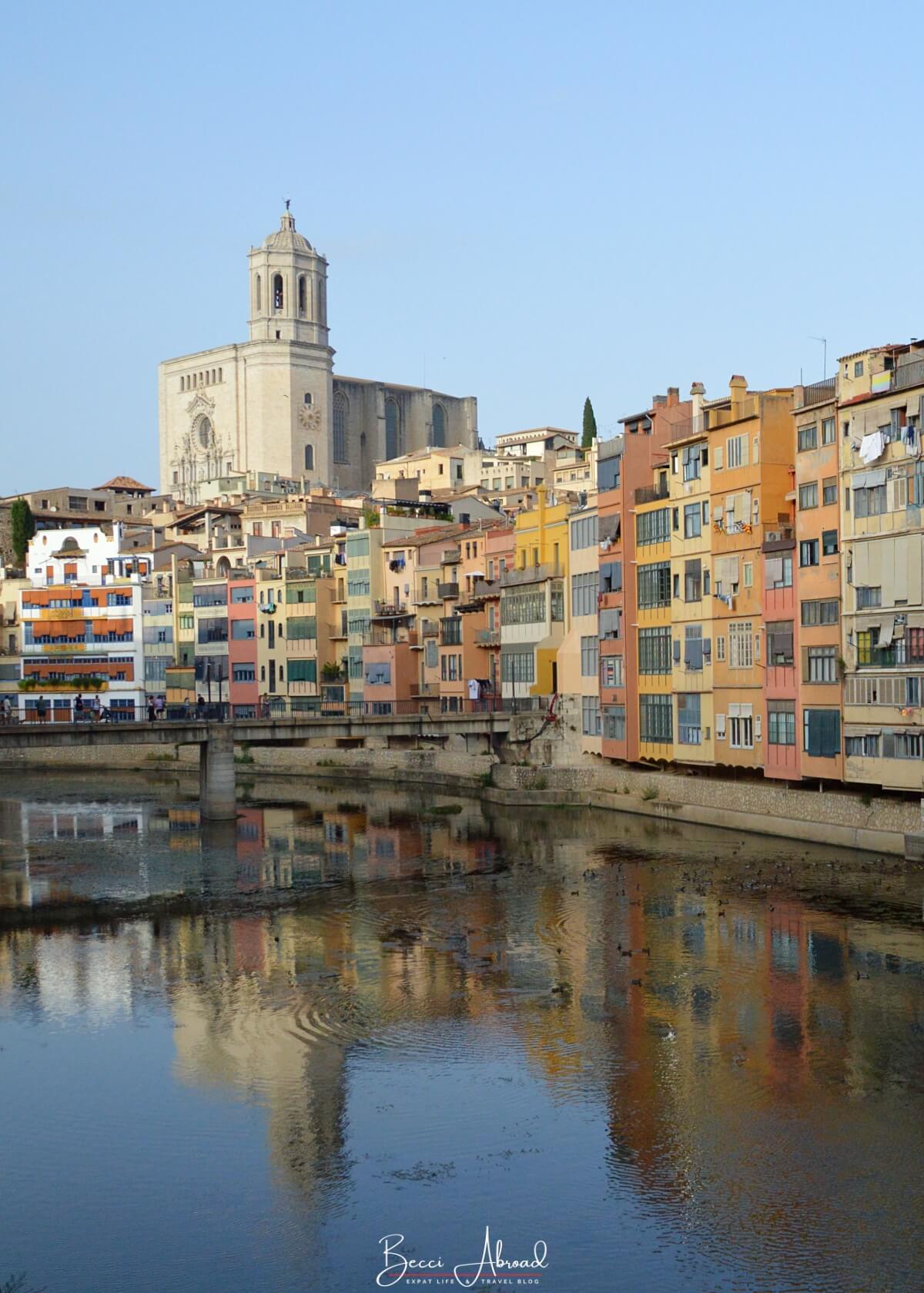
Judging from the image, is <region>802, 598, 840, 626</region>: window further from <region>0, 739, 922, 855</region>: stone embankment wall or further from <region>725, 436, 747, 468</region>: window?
<region>725, 436, 747, 468</region>: window

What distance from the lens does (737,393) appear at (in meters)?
51.2

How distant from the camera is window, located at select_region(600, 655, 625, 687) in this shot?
5847cm

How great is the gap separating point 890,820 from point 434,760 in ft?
102

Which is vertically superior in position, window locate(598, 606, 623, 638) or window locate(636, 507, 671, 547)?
window locate(636, 507, 671, 547)

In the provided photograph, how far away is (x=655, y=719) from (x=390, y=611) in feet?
90.0

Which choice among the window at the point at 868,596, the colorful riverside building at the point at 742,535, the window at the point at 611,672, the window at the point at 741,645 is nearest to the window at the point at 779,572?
the colorful riverside building at the point at 742,535

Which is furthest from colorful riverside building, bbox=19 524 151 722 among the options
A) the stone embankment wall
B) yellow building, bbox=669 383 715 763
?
yellow building, bbox=669 383 715 763

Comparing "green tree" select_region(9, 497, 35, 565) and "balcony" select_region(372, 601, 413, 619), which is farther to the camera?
"green tree" select_region(9, 497, 35, 565)

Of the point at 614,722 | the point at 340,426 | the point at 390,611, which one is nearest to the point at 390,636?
the point at 390,611

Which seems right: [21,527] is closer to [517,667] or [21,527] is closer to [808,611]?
[517,667]

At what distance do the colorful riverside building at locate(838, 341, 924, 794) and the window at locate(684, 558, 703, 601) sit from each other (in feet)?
29.1

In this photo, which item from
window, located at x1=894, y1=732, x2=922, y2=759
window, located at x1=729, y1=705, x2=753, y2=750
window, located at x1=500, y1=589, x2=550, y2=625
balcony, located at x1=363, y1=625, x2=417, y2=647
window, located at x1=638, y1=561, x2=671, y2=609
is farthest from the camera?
balcony, located at x1=363, y1=625, x2=417, y2=647

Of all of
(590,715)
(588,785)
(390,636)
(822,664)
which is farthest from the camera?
(390,636)

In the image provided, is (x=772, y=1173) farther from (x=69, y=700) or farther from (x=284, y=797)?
(x=69, y=700)
